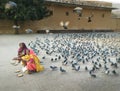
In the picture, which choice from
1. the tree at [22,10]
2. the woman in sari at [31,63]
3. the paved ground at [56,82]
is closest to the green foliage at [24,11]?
the tree at [22,10]

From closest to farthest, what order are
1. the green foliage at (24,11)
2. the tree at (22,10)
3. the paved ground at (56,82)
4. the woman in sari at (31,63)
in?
the paved ground at (56,82) < the woman in sari at (31,63) < the tree at (22,10) < the green foliage at (24,11)

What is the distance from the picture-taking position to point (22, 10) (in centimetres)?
2348

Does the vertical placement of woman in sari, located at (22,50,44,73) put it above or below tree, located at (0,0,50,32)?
below

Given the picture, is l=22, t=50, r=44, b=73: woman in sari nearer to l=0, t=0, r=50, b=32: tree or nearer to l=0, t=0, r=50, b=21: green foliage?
l=0, t=0, r=50, b=32: tree

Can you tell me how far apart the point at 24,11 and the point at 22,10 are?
22 cm

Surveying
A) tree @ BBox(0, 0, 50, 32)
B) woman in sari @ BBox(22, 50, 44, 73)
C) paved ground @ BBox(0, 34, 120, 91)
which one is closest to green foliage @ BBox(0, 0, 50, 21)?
tree @ BBox(0, 0, 50, 32)

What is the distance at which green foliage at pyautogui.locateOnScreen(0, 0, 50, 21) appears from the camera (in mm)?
Result: 23109

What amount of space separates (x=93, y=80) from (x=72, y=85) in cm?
90

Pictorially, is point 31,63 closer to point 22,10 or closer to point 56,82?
point 56,82

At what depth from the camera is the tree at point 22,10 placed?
2286 centimetres

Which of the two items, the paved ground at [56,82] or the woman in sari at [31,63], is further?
the woman in sari at [31,63]

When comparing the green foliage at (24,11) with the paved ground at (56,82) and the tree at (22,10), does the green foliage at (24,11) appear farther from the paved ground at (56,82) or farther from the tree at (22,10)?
the paved ground at (56,82)

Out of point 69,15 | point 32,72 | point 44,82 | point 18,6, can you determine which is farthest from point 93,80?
point 69,15

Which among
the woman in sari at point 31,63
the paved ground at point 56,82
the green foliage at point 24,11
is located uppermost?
the green foliage at point 24,11
